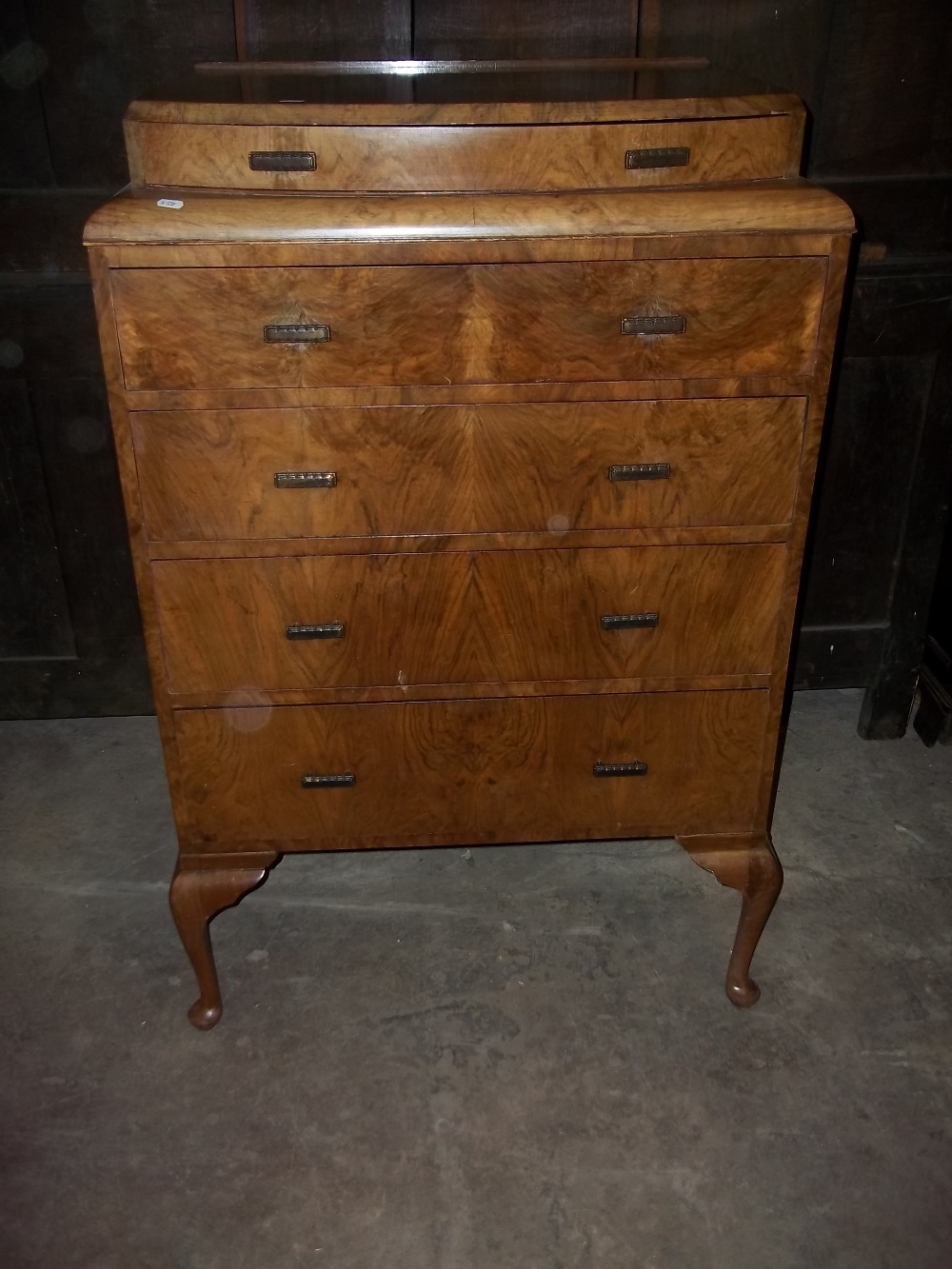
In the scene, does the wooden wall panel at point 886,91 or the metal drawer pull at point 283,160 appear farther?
the wooden wall panel at point 886,91

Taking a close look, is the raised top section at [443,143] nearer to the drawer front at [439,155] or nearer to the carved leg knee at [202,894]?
the drawer front at [439,155]

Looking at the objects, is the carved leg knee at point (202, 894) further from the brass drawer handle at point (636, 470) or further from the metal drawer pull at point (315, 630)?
the brass drawer handle at point (636, 470)

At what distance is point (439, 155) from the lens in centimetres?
169

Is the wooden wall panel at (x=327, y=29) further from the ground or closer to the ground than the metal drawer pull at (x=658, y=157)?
further from the ground

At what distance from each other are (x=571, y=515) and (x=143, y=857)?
60.4 inches

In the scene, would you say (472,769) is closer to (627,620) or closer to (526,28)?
(627,620)

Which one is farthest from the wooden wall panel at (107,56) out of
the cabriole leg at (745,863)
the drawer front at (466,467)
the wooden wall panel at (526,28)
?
the cabriole leg at (745,863)

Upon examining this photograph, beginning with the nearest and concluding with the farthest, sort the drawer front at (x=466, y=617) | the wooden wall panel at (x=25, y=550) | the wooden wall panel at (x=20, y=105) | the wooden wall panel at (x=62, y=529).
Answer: the drawer front at (x=466, y=617) < the wooden wall panel at (x=20, y=105) < the wooden wall panel at (x=62, y=529) < the wooden wall panel at (x=25, y=550)

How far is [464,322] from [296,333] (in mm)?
258

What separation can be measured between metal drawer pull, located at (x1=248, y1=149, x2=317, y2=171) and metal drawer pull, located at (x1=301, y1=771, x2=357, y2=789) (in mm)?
1042

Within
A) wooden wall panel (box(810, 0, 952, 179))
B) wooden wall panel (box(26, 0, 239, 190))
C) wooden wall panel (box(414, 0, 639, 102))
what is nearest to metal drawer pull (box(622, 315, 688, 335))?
wooden wall panel (box(414, 0, 639, 102))

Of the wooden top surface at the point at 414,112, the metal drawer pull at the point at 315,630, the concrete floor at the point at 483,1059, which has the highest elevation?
the wooden top surface at the point at 414,112

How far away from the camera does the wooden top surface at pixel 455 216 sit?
1.60m

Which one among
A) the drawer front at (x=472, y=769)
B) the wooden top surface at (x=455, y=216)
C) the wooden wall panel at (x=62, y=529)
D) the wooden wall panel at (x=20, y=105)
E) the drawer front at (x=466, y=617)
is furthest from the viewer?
the wooden wall panel at (x=62, y=529)
